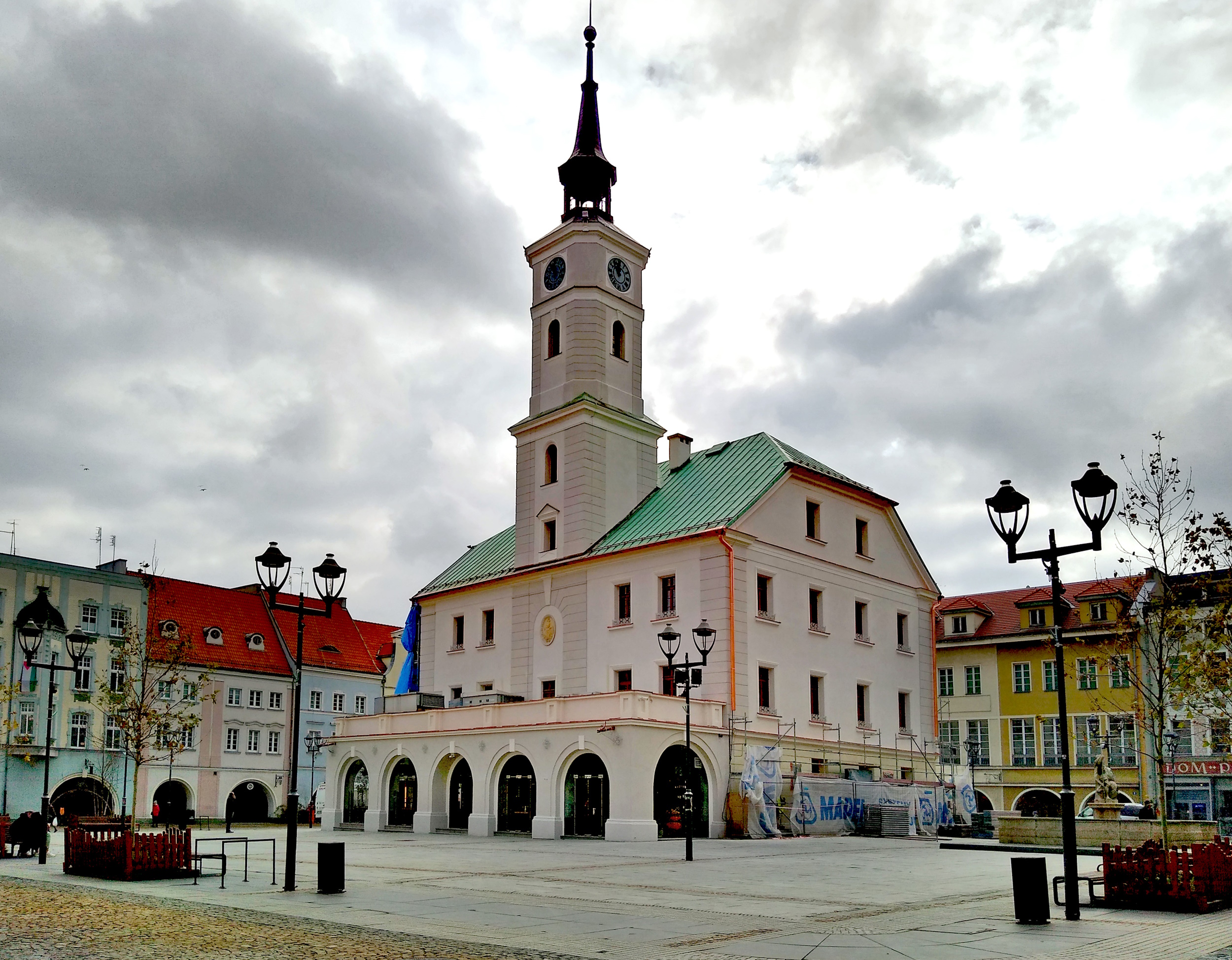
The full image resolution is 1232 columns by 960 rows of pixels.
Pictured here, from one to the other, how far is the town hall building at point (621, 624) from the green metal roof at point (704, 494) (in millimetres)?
140

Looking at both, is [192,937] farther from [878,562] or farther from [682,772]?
Answer: [878,562]

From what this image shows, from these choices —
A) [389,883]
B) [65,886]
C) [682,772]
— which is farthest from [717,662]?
[65,886]

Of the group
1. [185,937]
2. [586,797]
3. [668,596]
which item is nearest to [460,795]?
[586,797]

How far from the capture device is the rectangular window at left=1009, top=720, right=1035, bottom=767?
65.1 metres

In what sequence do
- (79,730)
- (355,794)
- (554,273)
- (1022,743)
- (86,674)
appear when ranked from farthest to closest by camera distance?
(1022,743) → (86,674) → (79,730) → (554,273) → (355,794)

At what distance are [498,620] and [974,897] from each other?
34.5 meters

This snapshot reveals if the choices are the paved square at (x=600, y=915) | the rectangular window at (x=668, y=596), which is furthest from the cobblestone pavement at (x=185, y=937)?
the rectangular window at (x=668, y=596)

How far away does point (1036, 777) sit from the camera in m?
64.4

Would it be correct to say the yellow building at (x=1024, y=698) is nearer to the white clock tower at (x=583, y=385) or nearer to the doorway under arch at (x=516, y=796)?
the white clock tower at (x=583, y=385)

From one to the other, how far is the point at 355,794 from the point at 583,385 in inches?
746

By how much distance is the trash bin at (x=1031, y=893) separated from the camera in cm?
1481

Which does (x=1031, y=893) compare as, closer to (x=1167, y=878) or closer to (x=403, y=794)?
(x=1167, y=878)

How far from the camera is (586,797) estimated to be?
3862 cm

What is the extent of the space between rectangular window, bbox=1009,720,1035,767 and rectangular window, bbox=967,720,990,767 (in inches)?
55.8
